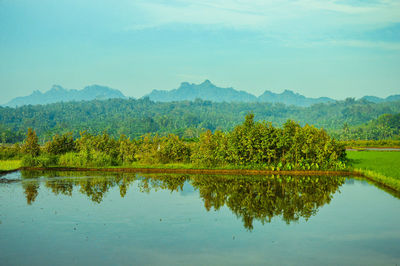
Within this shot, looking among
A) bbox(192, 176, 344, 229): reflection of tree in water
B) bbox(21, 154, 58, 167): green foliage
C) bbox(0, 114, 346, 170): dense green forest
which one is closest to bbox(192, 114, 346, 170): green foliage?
bbox(0, 114, 346, 170): dense green forest

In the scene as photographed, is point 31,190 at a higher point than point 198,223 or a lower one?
higher

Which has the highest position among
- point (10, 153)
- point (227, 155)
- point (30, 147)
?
point (30, 147)

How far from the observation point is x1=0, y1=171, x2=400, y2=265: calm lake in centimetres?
966

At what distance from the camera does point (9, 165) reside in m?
26.3

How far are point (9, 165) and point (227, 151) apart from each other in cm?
1497

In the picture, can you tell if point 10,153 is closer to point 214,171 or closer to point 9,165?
point 9,165

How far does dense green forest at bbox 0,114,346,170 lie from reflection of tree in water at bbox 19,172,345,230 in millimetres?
2223

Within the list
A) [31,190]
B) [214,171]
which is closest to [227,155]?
[214,171]

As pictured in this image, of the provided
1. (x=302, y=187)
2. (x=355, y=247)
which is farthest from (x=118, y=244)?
(x=302, y=187)

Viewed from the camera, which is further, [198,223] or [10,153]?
[10,153]

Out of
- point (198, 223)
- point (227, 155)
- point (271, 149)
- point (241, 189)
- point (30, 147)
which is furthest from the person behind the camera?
point (30, 147)

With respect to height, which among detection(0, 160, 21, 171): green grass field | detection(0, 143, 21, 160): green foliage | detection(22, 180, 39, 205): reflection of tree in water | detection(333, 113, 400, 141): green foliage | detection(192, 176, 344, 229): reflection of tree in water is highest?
detection(0, 143, 21, 160): green foliage

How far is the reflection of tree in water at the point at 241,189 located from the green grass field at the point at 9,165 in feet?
10.7

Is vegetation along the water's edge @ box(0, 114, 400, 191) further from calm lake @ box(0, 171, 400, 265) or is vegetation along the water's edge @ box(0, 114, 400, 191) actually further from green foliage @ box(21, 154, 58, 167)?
calm lake @ box(0, 171, 400, 265)
